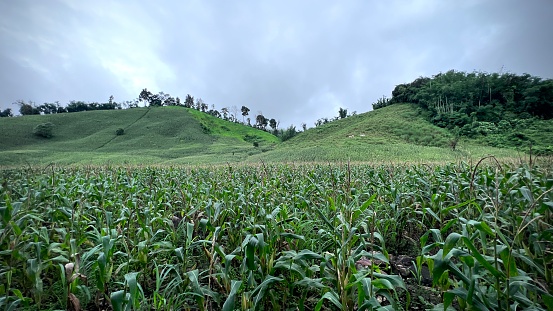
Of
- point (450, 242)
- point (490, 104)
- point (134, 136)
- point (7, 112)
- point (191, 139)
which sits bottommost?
point (450, 242)

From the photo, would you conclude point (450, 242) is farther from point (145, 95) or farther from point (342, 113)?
point (145, 95)

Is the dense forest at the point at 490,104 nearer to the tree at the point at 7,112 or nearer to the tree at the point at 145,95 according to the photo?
the tree at the point at 145,95

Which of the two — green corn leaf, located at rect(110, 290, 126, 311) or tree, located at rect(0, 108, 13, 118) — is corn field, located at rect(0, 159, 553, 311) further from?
tree, located at rect(0, 108, 13, 118)

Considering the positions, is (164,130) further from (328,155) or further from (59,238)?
(59,238)

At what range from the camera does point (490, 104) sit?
59188 millimetres

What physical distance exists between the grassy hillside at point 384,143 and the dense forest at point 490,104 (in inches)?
153

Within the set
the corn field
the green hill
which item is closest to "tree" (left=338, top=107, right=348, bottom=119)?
the green hill

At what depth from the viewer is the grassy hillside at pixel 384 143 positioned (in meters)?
31.5

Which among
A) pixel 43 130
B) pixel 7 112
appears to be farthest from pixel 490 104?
pixel 7 112

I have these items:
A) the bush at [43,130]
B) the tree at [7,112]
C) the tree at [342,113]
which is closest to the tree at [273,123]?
the tree at [342,113]

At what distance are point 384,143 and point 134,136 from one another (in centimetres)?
6459

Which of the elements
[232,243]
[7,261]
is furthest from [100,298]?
[232,243]

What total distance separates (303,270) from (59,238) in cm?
331

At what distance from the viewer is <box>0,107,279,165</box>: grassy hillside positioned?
168 feet
